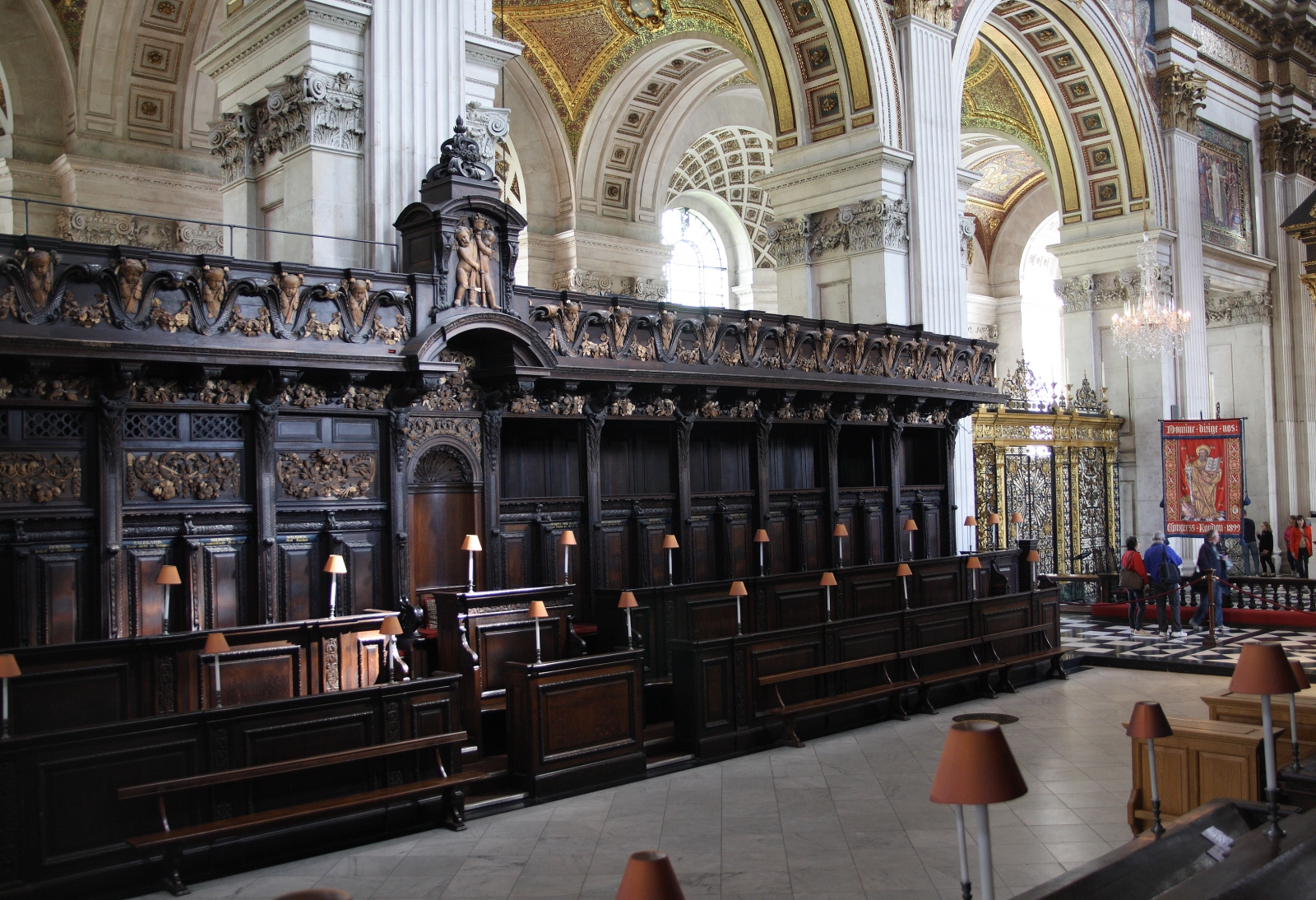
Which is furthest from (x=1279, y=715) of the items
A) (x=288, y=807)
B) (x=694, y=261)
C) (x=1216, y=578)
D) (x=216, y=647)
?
(x=694, y=261)

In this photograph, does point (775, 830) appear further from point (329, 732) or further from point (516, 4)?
point (516, 4)

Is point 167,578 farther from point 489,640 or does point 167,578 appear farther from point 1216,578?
point 1216,578

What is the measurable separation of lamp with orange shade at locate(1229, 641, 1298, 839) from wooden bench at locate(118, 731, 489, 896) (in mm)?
4838

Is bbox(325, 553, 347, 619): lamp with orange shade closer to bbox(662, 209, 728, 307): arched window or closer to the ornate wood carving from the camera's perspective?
the ornate wood carving

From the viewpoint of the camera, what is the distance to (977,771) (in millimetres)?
3039

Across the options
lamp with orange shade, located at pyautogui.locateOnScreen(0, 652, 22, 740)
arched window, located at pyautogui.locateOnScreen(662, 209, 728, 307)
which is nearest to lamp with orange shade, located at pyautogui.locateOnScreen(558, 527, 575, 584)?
lamp with orange shade, located at pyautogui.locateOnScreen(0, 652, 22, 740)

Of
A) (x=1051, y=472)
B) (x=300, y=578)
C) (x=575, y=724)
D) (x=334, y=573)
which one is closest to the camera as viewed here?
(x=575, y=724)

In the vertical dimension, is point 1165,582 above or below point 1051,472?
below

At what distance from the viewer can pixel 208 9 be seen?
1627 centimetres

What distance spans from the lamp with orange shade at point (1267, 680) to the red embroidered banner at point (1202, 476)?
1471cm

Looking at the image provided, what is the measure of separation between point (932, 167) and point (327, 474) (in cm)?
1147

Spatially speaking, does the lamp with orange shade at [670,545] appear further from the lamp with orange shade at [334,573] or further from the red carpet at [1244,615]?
the red carpet at [1244,615]

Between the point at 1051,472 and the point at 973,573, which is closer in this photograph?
the point at 973,573

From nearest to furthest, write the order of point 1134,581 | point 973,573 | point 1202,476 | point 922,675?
point 922,675
point 973,573
point 1134,581
point 1202,476
